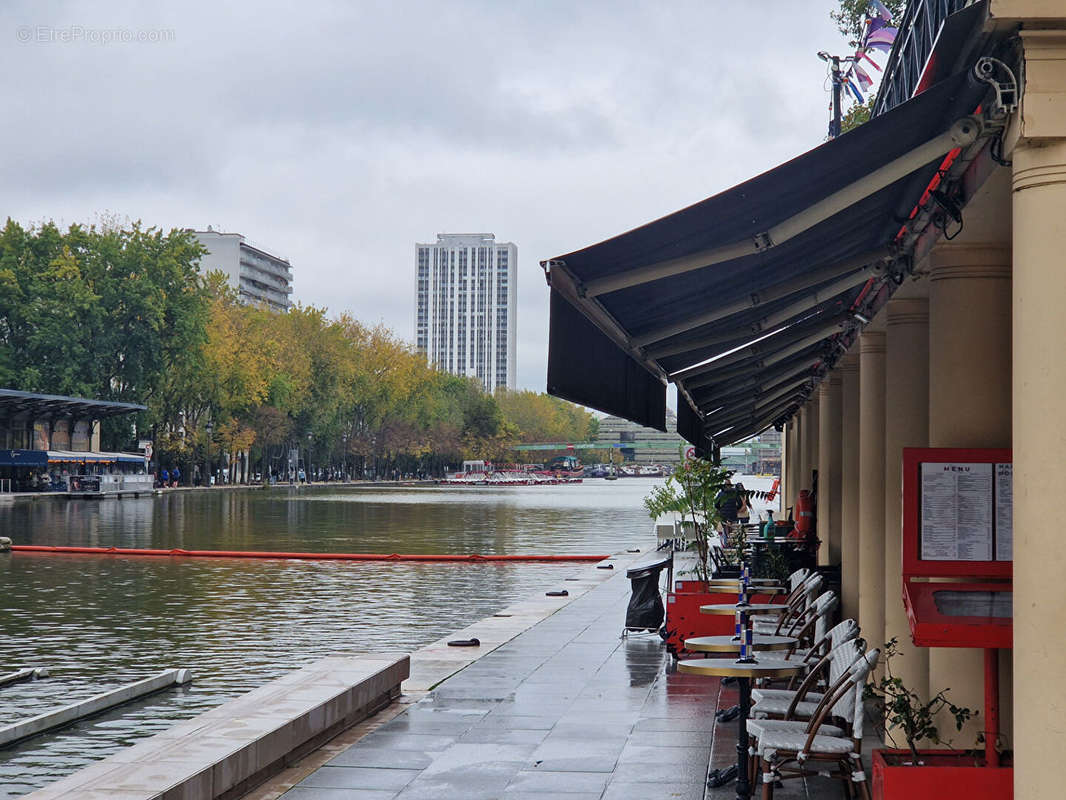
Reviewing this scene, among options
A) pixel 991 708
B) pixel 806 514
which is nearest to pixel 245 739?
pixel 991 708

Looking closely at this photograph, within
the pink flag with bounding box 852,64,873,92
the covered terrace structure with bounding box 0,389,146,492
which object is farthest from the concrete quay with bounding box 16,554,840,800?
the covered terrace structure with bounding box 0,389,146,492

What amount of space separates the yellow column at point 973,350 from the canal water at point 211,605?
5943 mm

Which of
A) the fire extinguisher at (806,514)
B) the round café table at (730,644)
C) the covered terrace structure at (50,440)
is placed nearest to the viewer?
the round café table at (730,644)

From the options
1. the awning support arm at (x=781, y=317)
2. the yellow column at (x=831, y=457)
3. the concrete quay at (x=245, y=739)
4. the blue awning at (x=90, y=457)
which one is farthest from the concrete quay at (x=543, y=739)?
the blue awning at (x=90, y=457)

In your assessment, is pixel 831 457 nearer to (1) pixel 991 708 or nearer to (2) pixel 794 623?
(2) pixel 794 623

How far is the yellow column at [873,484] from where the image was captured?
386 inches

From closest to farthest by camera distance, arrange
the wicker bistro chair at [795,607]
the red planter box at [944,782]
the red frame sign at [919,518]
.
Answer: the red planter box at [944,782] < the red frame sign at [919,518] < the wicker bistro chair at [795,607]

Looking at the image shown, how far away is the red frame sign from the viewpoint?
5809 mm

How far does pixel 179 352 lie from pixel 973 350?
233 feet

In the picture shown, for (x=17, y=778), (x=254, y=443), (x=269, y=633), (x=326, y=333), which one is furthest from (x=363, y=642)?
(x=326, y=333)

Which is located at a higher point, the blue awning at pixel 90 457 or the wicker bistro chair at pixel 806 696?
the blue awning at pixel 90 457

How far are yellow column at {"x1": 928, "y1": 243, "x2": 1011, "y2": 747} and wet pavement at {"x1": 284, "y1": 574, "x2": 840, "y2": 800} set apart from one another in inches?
79.4

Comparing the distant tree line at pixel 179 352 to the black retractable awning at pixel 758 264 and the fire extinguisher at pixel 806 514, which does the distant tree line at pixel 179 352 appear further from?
the black retractable awning at pixel 758 264

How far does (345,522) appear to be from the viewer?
41594mm
